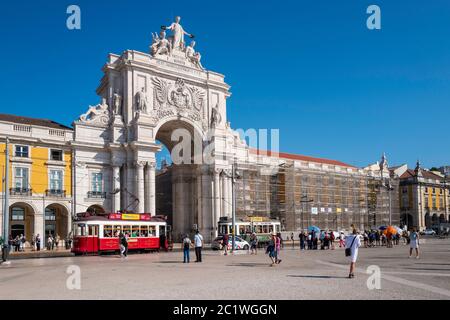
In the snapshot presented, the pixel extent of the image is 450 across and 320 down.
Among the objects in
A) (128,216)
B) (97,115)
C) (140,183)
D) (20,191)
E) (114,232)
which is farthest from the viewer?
(97,115)

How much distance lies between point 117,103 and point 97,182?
30.8ft

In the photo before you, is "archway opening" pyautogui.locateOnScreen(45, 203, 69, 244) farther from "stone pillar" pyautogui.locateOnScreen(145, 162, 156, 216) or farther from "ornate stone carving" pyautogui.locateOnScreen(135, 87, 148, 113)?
"ornate stone carving" pyautogui.locateOnScreen(135, 87, 148, 113)

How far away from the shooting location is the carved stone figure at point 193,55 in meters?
61.4

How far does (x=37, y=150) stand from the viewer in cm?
4775

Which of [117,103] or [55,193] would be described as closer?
[55,193]

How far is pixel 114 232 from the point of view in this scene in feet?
123

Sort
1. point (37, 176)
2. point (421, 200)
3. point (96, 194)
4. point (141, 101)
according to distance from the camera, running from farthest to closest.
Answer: point (421, 200)
point (141, 101)
point (96, 194)
point (37, 176)

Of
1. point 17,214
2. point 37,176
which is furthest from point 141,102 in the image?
point 17,214

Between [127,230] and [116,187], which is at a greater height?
[116,187]

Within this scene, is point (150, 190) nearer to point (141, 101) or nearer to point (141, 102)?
point (141, 102)

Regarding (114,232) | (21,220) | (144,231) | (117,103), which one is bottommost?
(144,231)

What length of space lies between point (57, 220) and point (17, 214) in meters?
4.18

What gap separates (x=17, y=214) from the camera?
159 feet
